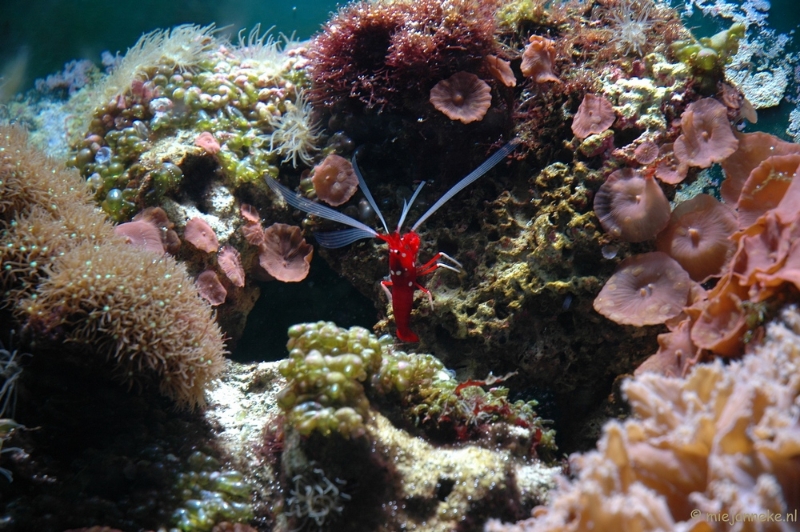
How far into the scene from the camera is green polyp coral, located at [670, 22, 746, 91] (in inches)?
125

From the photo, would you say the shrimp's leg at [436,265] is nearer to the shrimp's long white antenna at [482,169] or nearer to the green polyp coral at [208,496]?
the shrimp's long white antenna at [482,169]

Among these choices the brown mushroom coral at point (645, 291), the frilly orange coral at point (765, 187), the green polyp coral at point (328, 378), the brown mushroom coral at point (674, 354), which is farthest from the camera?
the brown mushroom coral at point (645, 291)

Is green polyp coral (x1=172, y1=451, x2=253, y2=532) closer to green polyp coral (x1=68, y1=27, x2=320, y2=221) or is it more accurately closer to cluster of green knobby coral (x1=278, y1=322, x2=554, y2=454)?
cluster of green knobby coral (x1=278, y1=322, x2=554, y2=454)

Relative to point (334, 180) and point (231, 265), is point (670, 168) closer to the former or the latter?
point (334, 180)

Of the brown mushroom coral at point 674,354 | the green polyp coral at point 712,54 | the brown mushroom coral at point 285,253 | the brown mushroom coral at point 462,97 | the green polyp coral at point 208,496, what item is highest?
the brown mushroom coral at point 462,97

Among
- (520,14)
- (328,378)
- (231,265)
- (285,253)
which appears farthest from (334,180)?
(520,14)

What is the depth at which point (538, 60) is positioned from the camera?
11.3 feet

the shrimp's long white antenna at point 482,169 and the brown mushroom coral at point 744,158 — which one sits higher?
the shrimp's long white antenna at point 482,169

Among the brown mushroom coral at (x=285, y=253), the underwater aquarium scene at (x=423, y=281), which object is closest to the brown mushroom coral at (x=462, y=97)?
the underwater aquarium scene at (x=423, y=281)

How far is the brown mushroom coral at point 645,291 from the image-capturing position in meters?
2.75

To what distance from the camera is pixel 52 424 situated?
8.30 ft

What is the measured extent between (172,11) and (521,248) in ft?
16.6

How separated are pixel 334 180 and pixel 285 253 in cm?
74

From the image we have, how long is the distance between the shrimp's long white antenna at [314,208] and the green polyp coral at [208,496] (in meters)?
1.74
